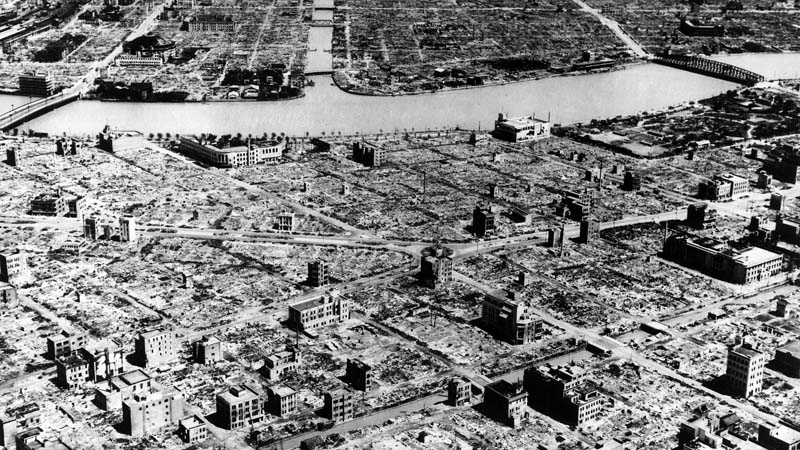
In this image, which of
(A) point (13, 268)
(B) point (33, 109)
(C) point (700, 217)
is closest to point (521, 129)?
(C) point (700, 217)

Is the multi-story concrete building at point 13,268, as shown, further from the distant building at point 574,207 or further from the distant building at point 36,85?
the distant building at point 36,85

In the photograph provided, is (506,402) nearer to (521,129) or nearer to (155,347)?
(155,347)

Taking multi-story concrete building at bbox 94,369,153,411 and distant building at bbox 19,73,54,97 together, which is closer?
multi-story concrete building at bbox 94,369,153,411

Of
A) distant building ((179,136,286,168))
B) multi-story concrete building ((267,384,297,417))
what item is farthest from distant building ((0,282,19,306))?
distant building ((179,136,286,168))

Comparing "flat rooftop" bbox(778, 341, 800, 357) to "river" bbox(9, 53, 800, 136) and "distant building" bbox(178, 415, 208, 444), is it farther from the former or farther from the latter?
"river" bbox(9, 53, 800, 136)

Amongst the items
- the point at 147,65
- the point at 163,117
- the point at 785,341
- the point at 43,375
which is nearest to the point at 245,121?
the point at 163,117

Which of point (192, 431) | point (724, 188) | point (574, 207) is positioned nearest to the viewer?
point (192, 431)
